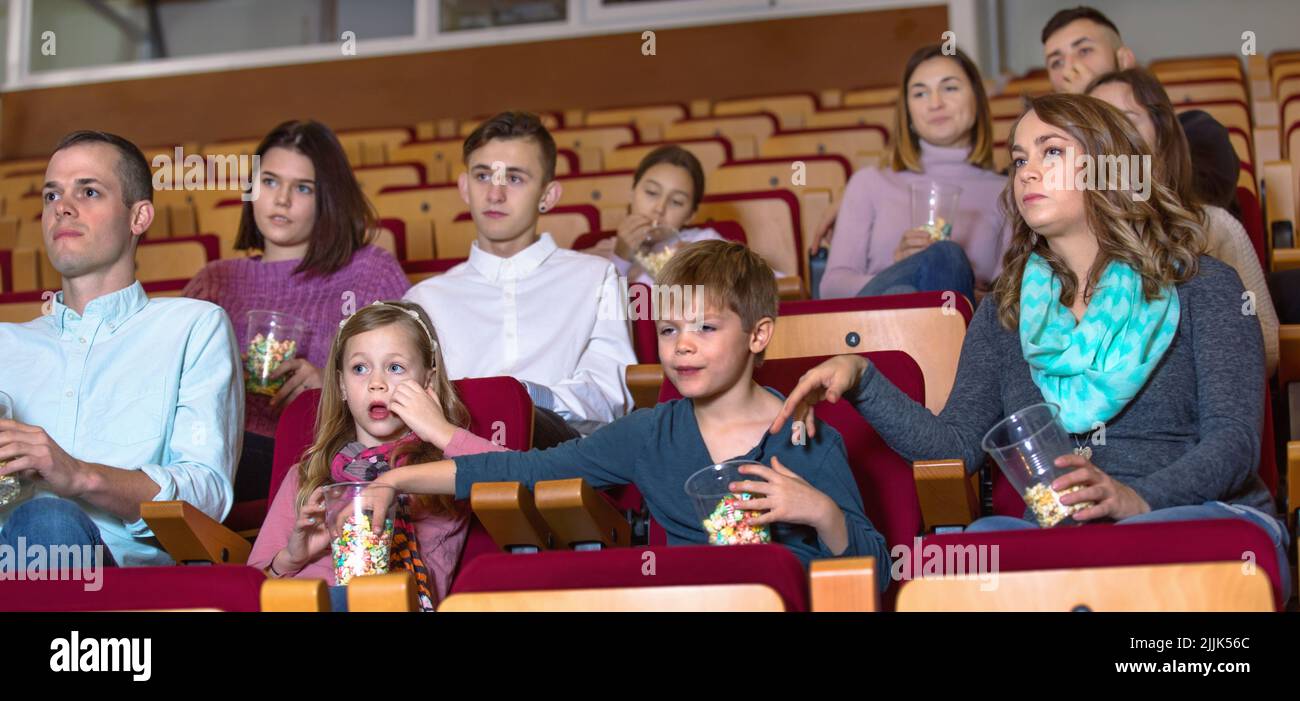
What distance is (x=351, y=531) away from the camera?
1.31 m

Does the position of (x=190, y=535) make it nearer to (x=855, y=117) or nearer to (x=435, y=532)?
(x=435, y=532)

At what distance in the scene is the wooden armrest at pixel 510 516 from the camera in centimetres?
136

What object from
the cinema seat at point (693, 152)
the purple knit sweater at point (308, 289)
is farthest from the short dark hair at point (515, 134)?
the cinema seat at point (693, 152)

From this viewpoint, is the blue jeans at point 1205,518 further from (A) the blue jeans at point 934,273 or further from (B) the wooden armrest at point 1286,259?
(B) the wooden armrest at point 1286,259

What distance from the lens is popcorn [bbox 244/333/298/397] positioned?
1879 mm

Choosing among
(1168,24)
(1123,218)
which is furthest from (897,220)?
(1168,24)

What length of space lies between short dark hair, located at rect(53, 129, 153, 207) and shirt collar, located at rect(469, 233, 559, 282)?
508 millimetres

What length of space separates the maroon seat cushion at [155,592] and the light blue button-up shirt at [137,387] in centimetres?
43

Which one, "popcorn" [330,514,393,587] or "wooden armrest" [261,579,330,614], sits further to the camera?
"popcorn" [330,514,393,587]

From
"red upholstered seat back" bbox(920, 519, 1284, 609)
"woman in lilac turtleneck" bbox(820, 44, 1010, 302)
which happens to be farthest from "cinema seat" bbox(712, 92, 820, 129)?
"red upholstered seat back" bbox(920, 519, 1284, 609)

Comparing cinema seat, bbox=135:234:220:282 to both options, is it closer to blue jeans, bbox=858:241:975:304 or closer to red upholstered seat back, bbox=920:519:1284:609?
blue jeans, bbox=858:241:975:304
